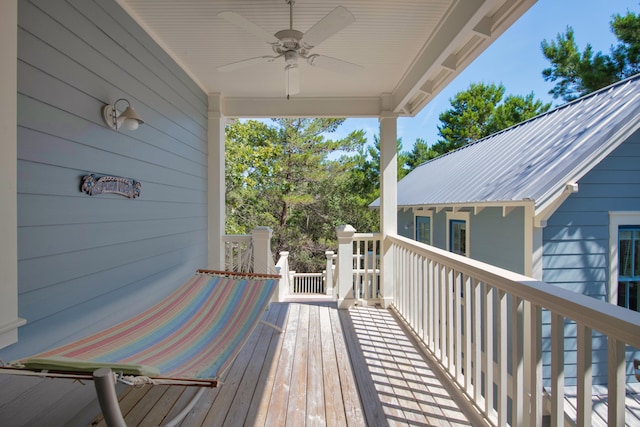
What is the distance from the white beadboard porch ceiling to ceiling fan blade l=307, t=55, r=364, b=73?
7 cm

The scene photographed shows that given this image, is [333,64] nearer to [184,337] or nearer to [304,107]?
[304,107]

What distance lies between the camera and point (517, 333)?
170 centimetres

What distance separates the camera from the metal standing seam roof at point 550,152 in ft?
11.9

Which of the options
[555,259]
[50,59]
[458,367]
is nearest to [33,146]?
[50,59]

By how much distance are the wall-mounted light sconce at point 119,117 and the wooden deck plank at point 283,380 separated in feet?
7.12

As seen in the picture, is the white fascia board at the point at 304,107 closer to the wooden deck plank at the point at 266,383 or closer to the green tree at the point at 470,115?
the wooden deck plank at the point at 266,383

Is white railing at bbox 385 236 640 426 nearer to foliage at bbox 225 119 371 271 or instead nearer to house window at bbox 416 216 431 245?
house window at bbox 416 216 431 245

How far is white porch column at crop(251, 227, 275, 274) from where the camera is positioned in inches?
→ 167

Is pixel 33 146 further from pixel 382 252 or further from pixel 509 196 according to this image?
pixel 509 196

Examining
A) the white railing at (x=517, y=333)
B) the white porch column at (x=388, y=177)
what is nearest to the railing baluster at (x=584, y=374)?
the white railing at (x=517, y=333)

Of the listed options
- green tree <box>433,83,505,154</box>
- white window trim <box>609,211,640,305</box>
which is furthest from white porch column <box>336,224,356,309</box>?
green tree <box>433,83,505,154</box>

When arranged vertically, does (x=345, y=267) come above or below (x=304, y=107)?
below

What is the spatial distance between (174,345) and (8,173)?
1256mm

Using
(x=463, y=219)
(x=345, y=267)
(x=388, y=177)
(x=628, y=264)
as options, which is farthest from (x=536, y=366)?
(x=463, y=219)
